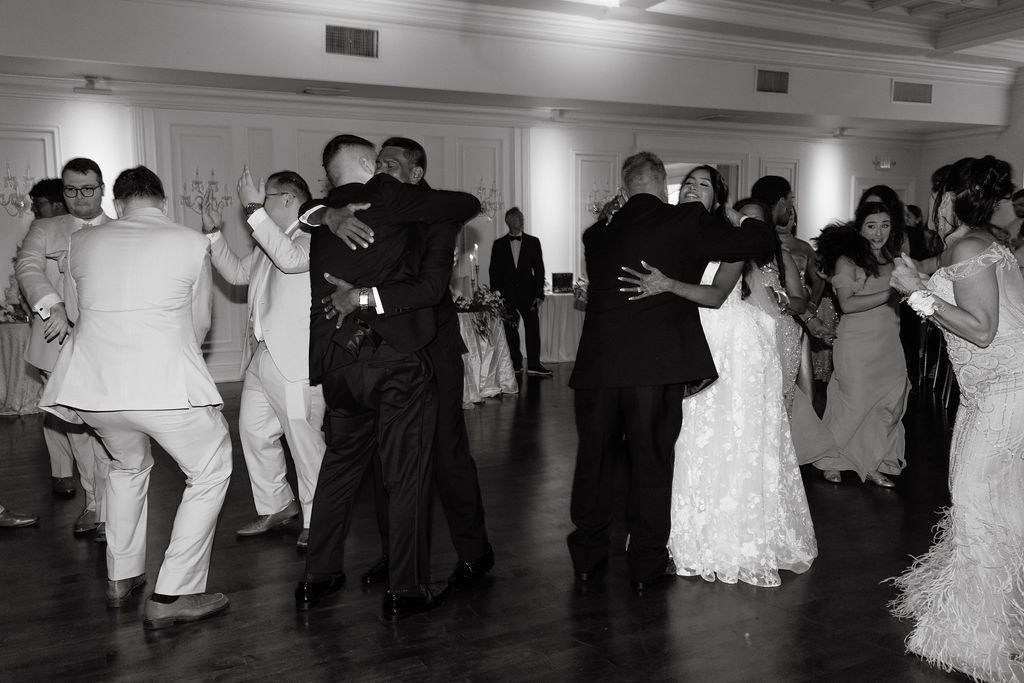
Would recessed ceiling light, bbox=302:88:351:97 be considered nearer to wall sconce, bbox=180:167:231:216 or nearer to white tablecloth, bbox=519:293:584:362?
wall sconce, bbox=180:167:231:216

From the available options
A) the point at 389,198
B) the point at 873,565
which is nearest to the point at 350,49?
the point at 389,198

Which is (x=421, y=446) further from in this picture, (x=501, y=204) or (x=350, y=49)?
(x=501, y=204)

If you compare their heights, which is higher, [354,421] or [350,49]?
[350,49]

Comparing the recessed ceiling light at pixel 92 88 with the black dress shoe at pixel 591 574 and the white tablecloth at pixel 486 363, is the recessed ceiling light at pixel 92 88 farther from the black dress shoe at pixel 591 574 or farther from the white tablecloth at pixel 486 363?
the black dress shoe at pixel 591 574

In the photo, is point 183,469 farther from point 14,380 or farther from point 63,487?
point 14,380

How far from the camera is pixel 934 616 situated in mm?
2697

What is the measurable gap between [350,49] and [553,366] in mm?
4051

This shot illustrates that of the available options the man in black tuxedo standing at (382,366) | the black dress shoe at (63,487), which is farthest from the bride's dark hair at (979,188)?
the black dress shoe at (63,487)

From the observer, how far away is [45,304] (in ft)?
11.6

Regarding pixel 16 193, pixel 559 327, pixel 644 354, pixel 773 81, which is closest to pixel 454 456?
pixel 644 354

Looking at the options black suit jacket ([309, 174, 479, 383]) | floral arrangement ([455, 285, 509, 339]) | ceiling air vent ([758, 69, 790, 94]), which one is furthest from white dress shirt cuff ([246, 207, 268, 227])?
ceiling air vent ([758, 69, 790, 94])

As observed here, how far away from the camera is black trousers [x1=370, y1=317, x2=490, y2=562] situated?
10.4ft

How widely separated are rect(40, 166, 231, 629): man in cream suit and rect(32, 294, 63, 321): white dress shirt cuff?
64 centimetres

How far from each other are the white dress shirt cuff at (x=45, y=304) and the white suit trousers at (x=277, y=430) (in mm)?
834
